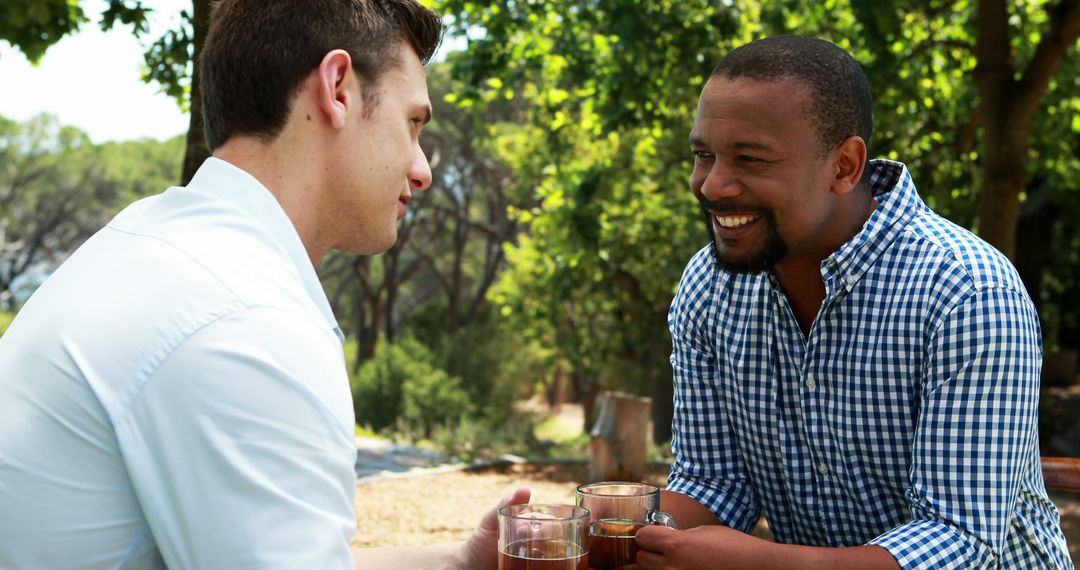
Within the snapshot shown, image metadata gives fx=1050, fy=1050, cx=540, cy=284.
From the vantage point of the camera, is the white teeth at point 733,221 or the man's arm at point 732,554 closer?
the man's arm at point 732,554

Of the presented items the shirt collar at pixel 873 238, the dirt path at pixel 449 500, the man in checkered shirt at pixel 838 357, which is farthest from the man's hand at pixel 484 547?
the dirt path at pixel 449 500

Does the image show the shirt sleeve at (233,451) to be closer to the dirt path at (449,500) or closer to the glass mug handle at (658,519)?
the glass mug handle at (658,519)

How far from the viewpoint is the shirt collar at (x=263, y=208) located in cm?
147

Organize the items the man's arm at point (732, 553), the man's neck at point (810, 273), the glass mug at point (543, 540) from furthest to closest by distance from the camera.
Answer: the man's neck at point (810, 273) < the man's arm at point (732, 553) < the glass mug at point (543, 540)

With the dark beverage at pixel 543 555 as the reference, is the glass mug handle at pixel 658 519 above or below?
above

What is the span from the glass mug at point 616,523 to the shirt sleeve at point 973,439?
0.49m

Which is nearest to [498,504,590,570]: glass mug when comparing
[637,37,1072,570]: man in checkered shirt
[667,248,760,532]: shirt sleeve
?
[637,37,1072,570]: man in checkered shirt

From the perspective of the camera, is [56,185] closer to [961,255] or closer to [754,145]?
[754,145]

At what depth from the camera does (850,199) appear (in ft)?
8.09

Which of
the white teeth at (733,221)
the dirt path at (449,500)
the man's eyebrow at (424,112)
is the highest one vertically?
the man's eyebrow at (424,112)

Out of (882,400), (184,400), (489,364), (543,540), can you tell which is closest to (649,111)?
(882,400)

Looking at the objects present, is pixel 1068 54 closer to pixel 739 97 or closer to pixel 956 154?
pixel 956 154

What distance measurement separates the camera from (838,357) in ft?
7.78

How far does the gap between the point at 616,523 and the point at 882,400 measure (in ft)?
2.42
